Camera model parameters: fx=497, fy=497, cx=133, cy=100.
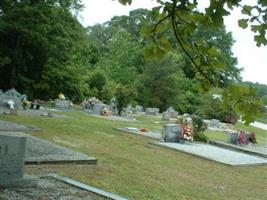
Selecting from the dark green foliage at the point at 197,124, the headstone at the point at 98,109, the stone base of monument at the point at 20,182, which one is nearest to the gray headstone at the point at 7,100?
the headstone at the point at 98,109

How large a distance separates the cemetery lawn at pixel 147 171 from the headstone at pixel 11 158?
3.22 ft

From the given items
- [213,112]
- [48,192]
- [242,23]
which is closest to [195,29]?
[242,23]

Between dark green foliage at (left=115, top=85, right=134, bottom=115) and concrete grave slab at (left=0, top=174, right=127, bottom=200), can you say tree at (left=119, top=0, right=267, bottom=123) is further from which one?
dark green foliage at (left=115, top=85, right=134, bottom=115)

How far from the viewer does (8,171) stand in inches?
291

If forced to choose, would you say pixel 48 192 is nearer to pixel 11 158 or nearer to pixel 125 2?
pixel 11 158

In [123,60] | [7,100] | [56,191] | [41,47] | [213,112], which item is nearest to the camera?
[56,191]

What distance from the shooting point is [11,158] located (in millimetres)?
7465

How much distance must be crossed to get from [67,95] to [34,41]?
6950mm

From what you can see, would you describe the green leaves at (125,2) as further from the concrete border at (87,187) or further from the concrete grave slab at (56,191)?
the concrete border at (87,187)

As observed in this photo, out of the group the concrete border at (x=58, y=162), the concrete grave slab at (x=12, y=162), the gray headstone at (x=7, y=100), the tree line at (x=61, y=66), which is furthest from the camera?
the tree line at (x=61, y=66)

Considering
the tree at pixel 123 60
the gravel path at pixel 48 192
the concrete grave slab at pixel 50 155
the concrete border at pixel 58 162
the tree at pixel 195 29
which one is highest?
the tree at pixel 123 60

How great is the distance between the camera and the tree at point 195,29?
288cm

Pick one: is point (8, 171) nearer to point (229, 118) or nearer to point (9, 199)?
point (9, 199)

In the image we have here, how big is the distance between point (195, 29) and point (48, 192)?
4640mm
